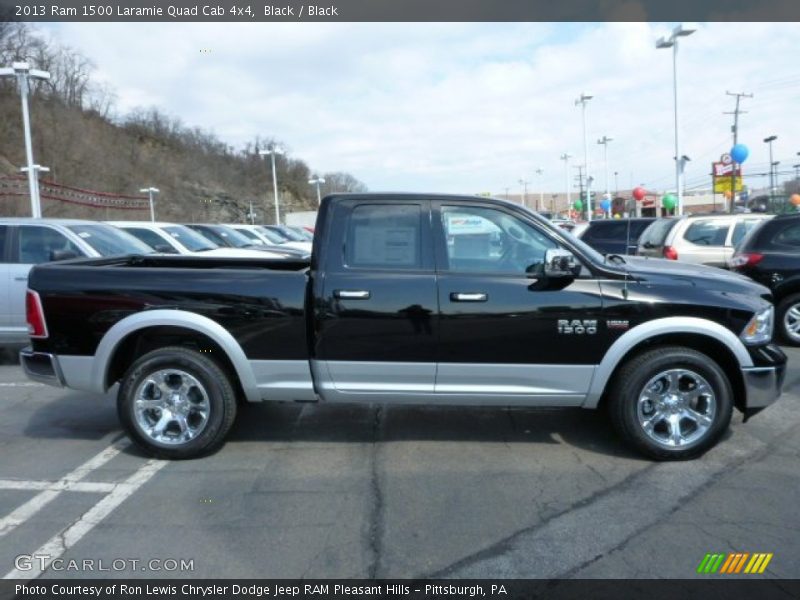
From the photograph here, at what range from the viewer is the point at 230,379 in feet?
16.1

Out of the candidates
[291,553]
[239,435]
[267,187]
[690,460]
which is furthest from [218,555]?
[267,187]

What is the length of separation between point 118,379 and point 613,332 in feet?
12.2

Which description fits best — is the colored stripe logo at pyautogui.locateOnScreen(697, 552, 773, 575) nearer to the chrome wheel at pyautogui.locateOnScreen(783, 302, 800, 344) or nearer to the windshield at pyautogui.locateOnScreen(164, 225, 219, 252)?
the chrome wheel at pyautogui.locateOnScreen(783, 302, 800, 344)

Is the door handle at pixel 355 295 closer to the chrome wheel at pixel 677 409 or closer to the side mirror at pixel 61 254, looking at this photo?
the chrome wheel at pixel 677 409

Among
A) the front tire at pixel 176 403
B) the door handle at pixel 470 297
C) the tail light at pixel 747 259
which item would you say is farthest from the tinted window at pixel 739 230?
the front tire at pixel 176 403

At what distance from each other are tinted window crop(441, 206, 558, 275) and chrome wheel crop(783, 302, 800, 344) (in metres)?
5.55

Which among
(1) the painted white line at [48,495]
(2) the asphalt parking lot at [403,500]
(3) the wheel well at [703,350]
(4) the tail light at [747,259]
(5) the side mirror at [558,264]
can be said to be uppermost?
(5) the side mirror at [558,264]

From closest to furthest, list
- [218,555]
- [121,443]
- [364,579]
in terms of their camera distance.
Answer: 1. [364,579]
2. [218,555]
3. [121,443]

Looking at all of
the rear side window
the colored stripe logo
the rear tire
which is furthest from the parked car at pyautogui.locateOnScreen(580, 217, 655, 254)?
the colored stripe logo

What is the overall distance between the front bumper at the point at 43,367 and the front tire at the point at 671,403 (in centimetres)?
406

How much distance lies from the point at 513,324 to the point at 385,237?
1109mm

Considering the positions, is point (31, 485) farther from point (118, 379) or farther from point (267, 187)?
point (267, 187)

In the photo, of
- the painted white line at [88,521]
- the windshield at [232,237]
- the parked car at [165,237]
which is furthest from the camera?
the windshield at [232,237]

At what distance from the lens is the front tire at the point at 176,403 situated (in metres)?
4.73
